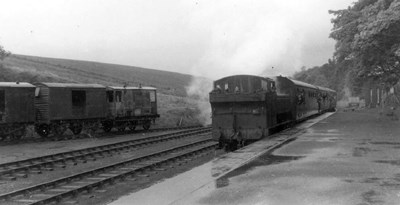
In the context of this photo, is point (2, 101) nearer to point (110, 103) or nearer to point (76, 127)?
point (76, 127)

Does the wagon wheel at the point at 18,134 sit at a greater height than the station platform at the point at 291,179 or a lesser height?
greater

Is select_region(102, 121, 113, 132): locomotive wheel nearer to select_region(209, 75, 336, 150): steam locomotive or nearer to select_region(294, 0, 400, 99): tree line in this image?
select_region(209, 75, 336, 150): steam locomotive

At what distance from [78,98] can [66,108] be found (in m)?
1.18

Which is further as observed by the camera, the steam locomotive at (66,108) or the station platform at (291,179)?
the steam locomotive at (66,108)

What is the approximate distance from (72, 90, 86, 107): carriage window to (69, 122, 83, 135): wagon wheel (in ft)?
3.49

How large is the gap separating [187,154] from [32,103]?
36.6ft

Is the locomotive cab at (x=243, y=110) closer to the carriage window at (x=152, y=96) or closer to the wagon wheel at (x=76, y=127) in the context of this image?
the wagon wheel at (x=76, y=127)

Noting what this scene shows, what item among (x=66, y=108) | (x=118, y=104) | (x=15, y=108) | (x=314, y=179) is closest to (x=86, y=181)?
(x=314, y=179)

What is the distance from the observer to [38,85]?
24047mm

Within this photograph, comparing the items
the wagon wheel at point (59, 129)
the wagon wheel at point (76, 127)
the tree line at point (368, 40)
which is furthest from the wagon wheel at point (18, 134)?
the tree line at point (368, 40)

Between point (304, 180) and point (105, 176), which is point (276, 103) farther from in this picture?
point (304, 180)

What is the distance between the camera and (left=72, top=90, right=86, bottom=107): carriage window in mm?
24703

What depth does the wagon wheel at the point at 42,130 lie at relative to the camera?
23906mm

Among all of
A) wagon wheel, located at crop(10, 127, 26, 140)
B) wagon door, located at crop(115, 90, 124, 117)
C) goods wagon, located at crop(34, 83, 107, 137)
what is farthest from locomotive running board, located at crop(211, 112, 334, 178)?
wagon door, located at crop(115, 90, 124, 117)
